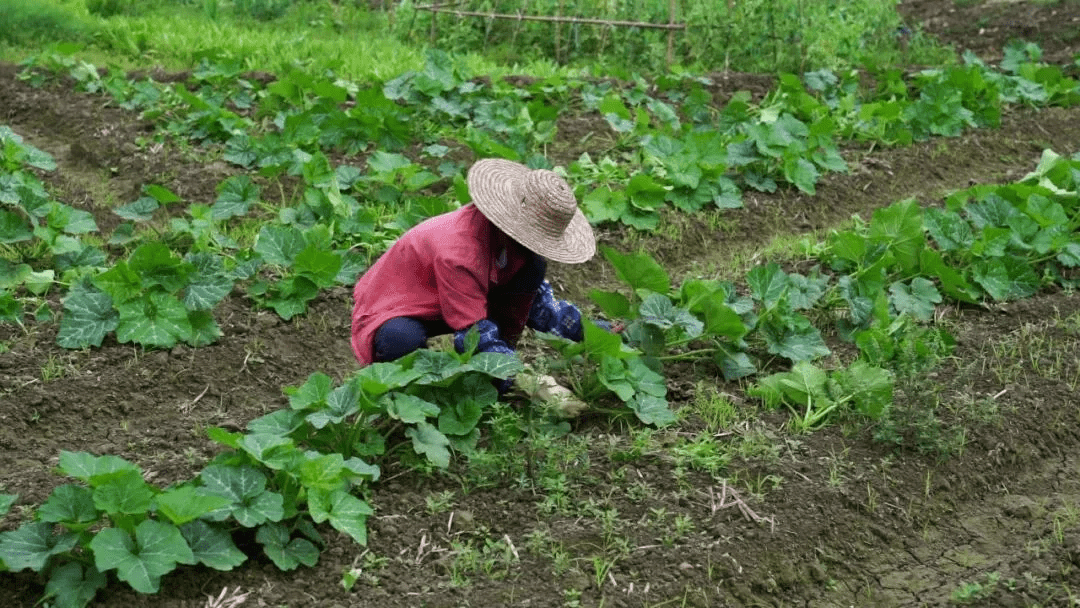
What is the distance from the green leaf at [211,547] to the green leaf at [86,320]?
176 cm

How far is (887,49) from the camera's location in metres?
10.6

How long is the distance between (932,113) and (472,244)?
474cm

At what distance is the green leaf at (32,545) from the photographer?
3629mm

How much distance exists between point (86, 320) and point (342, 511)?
197cm

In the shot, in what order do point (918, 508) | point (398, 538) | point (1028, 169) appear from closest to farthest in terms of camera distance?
point (398, 538), point (918, 508), point (1028, 169)

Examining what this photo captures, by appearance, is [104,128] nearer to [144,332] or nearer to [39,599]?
[144,332]

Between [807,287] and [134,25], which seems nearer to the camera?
[807,287]

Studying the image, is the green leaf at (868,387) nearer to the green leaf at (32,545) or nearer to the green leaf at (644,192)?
the green leaf at (644,192)

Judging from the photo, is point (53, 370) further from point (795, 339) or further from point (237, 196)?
point (795, 339)

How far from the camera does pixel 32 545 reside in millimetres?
3689

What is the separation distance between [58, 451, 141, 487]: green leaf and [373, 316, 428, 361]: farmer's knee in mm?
1092

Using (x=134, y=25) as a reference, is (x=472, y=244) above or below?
above

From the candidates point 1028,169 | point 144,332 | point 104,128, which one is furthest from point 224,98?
point 1028,169

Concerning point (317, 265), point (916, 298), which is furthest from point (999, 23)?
point (317, 265)
